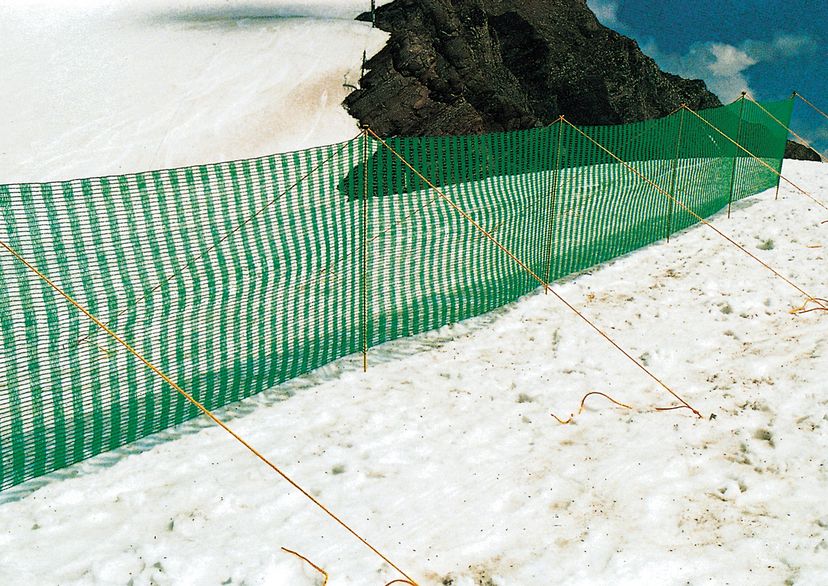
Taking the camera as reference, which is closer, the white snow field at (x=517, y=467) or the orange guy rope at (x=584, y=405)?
the white snow field at (x=517, y=467)

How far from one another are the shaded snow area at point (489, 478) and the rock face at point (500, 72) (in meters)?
10.0

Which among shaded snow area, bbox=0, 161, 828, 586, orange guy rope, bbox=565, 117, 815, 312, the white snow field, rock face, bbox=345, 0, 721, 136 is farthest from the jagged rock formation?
shaded snow area, bbox=0, 161, 828, 586

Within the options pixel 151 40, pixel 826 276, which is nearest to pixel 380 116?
pixel 151 40

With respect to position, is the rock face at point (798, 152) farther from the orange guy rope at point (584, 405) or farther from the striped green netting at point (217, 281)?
the orange guy rope at point (584, 405)


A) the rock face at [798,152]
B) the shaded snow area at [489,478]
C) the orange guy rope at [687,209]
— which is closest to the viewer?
the shaded snow area at [489,478]

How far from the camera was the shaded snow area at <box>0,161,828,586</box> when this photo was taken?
393cm

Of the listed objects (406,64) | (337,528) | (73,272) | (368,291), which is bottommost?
(337,528)

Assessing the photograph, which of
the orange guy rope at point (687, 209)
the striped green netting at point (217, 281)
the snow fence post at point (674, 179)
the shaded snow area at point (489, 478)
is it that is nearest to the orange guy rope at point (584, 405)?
the shaded snow area at point (489, 478)

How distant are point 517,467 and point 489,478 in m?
0.25

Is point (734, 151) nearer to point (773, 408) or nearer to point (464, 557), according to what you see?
point (773, 408)

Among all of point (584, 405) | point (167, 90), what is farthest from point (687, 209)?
point (167, 90)

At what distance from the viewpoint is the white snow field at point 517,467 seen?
13.0 feet

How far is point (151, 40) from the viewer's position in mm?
20172

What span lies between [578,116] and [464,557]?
18.6m
